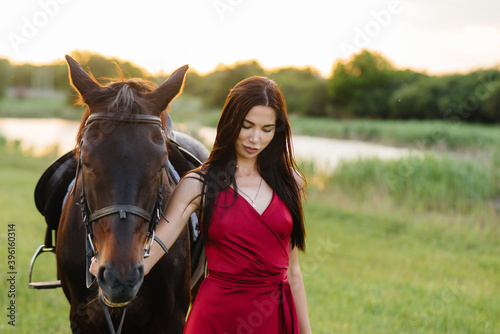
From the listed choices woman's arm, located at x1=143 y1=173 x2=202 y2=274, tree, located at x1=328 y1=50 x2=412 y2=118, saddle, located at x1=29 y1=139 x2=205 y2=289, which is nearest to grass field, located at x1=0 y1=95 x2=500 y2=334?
saddle, located at x1=29 y1=139 x2=205 y2=289

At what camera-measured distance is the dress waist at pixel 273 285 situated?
204cm

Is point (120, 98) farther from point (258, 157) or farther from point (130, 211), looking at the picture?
point (258, 157)

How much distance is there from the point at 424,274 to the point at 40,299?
534cm

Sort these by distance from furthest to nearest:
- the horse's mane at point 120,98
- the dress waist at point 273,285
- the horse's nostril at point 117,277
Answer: the dress waist at point 273,285, the horse's mane at point 120,98, the horse's nostril at point 117,277

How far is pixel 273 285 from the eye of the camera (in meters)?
2.08

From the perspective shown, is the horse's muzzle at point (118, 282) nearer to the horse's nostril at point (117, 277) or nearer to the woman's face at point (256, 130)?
the horse's nostril at point (117, 277)

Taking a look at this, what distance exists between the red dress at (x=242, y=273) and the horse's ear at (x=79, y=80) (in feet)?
2.65

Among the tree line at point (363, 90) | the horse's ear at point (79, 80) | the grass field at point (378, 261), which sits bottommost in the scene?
the grass field at point (378, 261)

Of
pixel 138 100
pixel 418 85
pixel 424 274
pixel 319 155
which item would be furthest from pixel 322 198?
pixel 418 85

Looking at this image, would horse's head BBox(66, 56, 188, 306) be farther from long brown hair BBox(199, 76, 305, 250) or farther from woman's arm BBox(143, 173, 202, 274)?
long brown hair BBox(199, 76, 305, 250)

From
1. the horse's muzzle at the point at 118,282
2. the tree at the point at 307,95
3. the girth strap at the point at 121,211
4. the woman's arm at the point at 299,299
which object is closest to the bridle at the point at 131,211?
the girth strap at the point at 121,211

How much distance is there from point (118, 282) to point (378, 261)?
20.6ft

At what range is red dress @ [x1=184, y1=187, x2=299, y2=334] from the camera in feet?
6.60

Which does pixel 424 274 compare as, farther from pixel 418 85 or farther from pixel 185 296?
pixel 418 85
